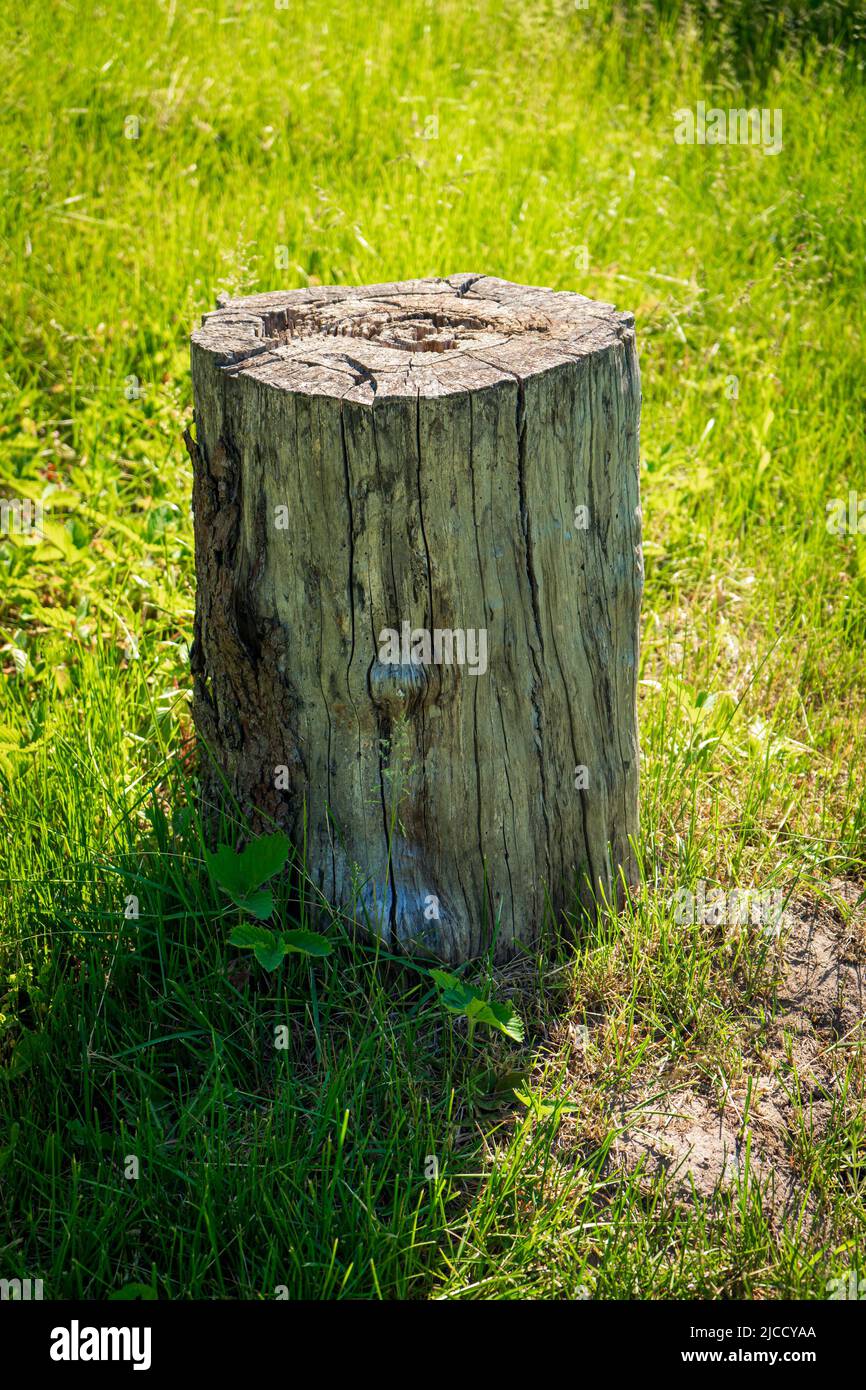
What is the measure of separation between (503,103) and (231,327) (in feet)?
15.0

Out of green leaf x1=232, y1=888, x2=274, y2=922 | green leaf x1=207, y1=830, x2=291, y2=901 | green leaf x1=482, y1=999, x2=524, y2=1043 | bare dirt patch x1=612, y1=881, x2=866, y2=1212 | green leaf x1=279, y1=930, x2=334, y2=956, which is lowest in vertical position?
bare dirt patch x1=612, y1=881, x2=866, y2=1212

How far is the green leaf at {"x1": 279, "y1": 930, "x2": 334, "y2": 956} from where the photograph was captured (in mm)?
2406

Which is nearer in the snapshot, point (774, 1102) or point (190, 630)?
point (774, 1102)

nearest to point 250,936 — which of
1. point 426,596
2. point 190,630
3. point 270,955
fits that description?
point 270,955

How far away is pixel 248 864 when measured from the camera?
2.46 meters

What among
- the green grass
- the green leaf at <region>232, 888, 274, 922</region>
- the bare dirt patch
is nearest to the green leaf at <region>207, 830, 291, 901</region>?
the green leaf at <region>232, 888, 274, 922</region>

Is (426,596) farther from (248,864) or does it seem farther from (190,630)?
(190,630)

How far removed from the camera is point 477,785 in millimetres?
2514

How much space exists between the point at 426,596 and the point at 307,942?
2.35 feet

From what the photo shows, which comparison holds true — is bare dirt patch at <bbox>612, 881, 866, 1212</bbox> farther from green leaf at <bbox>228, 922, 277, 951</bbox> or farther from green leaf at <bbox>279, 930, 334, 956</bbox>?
green leaf at <bbox>228, 922, 277, 951</bbox>

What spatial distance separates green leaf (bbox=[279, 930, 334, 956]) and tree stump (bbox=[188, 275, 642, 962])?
5.3 inches

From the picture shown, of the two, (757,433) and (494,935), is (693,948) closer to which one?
(494,935)

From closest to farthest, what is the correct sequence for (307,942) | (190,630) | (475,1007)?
(475,1007) → (307,942) → (190,630)

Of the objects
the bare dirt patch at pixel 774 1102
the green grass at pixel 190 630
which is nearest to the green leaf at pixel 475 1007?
the green grass at pixel 190 630
